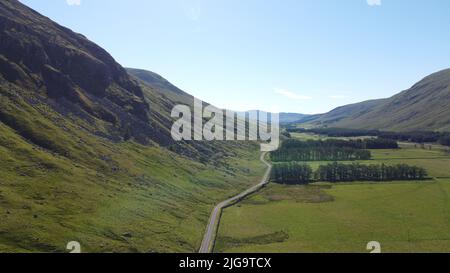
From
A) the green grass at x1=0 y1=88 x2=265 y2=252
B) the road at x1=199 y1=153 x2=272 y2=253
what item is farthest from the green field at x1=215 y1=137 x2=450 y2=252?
the green grass at x1=0 y1=88 x2=265 y2=252

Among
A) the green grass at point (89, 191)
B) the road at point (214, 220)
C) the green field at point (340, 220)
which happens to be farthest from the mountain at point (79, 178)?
the green field at point (340, 220)

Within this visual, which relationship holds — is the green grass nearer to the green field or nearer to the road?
the road

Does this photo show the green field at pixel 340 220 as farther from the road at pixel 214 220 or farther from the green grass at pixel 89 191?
the green grass at pixel 89 191

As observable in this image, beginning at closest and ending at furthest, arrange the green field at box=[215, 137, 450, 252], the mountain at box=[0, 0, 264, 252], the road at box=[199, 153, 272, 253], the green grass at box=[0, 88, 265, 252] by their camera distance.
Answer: the green grass at box=[0, 88, 265, 252], the mountain at box=[0, 0, 264, 252], the road at box=[199, 153, 272, 253], the green field at box=[215, 137, 450, 252]

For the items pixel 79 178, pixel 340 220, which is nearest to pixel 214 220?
pixel 340 220

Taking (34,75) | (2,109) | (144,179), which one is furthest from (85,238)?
(34,75)
